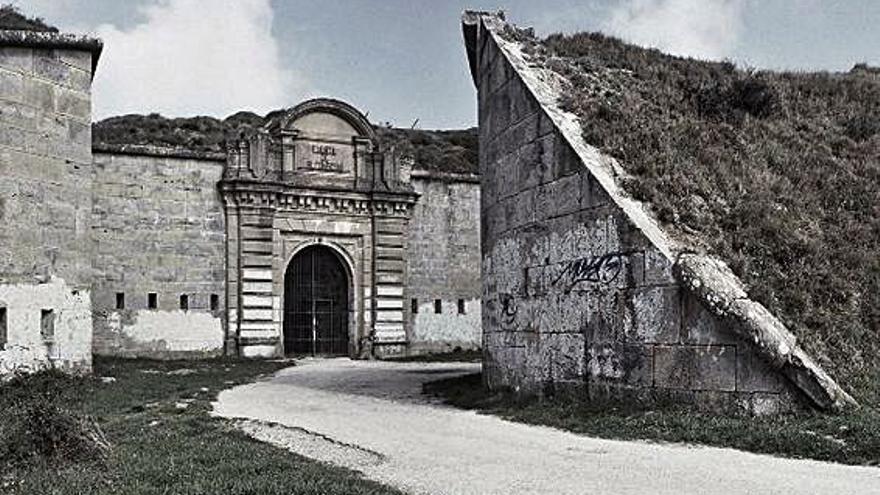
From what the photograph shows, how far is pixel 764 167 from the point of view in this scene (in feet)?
44.7

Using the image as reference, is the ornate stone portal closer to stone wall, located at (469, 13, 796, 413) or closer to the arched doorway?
the arched doorway

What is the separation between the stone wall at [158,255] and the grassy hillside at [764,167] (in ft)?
44.0

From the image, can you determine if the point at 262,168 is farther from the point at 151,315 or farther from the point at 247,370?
the point at 247,370

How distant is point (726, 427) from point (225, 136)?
85.0ft

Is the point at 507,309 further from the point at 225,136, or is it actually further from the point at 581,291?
the point at 225,136

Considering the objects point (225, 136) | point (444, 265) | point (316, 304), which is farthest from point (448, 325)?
point (225, 136)

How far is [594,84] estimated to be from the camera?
15.1 meters

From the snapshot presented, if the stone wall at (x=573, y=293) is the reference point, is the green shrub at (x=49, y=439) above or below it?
→ below

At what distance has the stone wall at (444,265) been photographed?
96.9 ft

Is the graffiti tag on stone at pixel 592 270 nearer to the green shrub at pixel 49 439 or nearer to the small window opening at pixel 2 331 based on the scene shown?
the green shrub at pixel 49 439

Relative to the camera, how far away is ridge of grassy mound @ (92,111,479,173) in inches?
1228

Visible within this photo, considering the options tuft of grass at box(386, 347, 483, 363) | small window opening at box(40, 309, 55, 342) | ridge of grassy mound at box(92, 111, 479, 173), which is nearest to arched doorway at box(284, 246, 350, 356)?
tuft of grass at box(386, 347, 483, 363)

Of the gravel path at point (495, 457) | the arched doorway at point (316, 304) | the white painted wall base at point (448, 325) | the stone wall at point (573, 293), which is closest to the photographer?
the gravel path at point (495, 457)

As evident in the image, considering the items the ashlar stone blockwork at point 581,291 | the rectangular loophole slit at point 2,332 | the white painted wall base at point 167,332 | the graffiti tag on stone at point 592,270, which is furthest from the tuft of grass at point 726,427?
the white painted wall base at point 167,332
